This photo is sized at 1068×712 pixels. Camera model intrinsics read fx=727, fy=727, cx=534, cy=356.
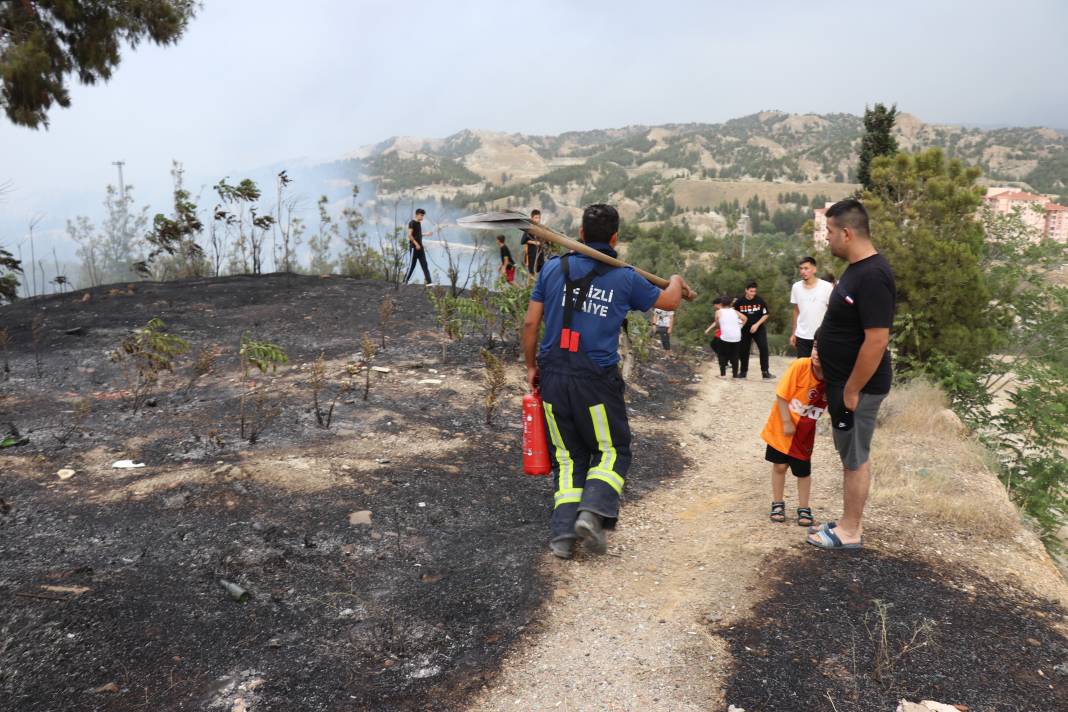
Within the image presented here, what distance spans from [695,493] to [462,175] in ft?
504

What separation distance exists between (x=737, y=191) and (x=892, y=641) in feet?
457

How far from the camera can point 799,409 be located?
384cm

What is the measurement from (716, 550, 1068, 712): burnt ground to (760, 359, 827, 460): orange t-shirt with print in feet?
1.99

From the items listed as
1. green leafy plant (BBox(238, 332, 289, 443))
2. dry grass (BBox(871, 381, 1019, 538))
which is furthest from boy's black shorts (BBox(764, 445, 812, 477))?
green leafy plant (BBox(238, 332, 289, 443))

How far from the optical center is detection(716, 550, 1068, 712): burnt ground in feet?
8.61

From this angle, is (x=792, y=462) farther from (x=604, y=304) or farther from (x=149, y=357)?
(x=149, y=357)

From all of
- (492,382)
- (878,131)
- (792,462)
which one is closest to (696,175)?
(878,131)

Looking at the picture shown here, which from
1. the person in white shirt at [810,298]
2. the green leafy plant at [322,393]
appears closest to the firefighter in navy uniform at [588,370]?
the green leafy plant at [322,393]

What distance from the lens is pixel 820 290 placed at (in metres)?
6.67

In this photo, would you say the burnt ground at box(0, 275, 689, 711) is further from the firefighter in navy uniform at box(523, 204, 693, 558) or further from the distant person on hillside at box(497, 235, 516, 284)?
the distant person on hillside at box(497, 235, 516, 284)

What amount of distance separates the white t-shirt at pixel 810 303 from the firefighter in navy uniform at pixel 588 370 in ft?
11.5

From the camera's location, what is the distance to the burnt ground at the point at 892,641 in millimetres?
2625

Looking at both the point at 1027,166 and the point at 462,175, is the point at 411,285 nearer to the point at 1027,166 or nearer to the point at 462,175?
the point at 462,175

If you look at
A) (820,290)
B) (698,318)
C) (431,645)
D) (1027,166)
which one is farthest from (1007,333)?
(1027,166)
